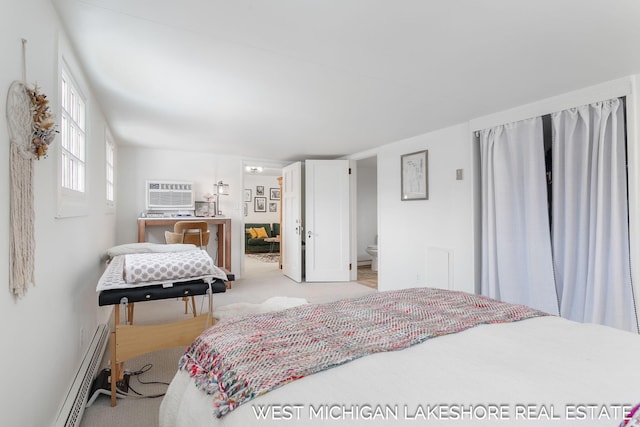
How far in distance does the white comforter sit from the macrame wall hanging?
74 centimetres

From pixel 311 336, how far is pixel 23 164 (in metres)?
1.28

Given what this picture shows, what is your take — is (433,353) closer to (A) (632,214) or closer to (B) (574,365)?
(B) (574,365)

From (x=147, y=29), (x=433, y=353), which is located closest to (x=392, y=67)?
(x=147, y=29)

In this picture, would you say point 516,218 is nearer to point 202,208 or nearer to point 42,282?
point 42,282

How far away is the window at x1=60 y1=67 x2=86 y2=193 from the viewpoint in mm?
1934

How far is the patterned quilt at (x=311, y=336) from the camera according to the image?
940 millimetres

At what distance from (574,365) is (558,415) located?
0.32 metres

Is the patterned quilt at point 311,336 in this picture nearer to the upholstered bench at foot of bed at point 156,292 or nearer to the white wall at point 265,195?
the upholstered bench at foot of bed at point 156,292

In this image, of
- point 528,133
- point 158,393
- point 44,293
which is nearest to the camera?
point 44,293

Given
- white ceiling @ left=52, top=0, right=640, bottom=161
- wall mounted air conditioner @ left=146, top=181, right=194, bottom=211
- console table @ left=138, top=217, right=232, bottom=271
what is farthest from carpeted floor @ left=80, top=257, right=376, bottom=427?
white ceiling @ left=52, top=0, right=640, bottom=161

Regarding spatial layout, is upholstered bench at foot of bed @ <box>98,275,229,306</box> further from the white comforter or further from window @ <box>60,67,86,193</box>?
the white comforter

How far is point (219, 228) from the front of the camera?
5652mm

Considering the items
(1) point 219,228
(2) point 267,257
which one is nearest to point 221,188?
(1) point 219,228

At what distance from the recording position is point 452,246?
380 cm
